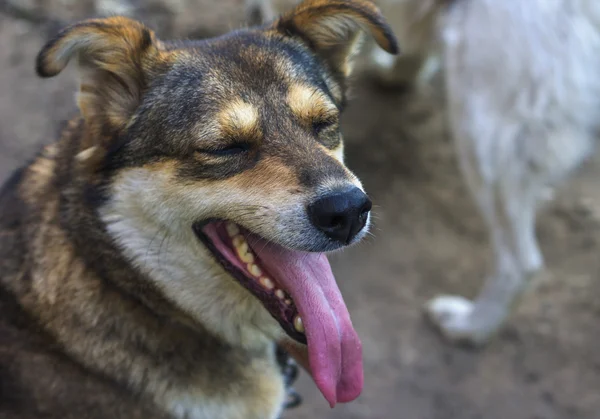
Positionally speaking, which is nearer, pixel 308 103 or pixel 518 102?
pixel 308 103

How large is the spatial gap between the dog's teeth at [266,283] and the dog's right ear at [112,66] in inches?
29.3

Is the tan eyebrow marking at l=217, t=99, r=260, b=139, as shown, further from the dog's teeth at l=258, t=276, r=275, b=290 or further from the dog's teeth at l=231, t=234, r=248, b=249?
the dog's teeth at l=258, t=276, r=275, b=290

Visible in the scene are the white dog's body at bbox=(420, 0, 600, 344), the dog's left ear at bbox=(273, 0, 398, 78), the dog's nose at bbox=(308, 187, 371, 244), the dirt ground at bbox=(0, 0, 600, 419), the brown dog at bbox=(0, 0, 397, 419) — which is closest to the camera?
the dog's nose at bbox=(308, 187, 371, 244)

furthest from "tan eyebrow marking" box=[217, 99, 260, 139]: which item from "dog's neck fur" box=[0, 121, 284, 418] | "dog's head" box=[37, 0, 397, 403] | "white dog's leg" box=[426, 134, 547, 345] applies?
"white dog's leg" box=[426, 134, 547, 345]

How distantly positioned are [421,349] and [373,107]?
2.26 m

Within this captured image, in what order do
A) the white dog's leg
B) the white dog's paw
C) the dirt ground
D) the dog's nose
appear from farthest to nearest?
the white dog's paw < the dirt ground < the white dog's leg < the dog's nose

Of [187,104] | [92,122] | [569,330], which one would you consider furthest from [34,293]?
[569,330]

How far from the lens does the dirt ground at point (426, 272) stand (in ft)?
12.3

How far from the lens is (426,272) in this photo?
4.41 m

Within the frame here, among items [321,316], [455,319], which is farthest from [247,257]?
[455,319]

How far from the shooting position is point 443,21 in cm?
357

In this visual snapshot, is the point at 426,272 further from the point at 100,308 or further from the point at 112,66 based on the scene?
the point at 112,66

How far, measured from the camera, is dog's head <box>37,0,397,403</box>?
211cm

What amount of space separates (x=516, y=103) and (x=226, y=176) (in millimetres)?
1696
